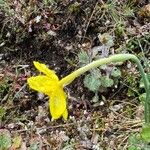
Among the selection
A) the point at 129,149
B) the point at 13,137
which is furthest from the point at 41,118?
the point at 129,149

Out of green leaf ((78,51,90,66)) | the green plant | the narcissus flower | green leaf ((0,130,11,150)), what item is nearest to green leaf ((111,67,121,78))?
the green plant

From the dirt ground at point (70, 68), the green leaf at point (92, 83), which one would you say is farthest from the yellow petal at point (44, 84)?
the green leaf at point (92, 83)

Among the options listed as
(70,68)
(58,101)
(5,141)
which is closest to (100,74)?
(70,68)

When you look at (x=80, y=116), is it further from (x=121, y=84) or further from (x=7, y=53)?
(x=7, y=53)

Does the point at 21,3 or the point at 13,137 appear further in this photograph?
the point at 21,3

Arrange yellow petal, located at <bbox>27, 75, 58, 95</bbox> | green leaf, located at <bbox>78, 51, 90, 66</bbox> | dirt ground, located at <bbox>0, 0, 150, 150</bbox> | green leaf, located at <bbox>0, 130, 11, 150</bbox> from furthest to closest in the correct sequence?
1. green leaf, located at <bbox>78, 51, 90, 66</bbox>
2. dirt ground, located at <bbox>0, 0, 150, 150</bbox>
3. green leaf, located at <bbox>0, 130, 11, 150</bbox>
4. yellow petal, located at <bbox>27, 75, 58, 95</bbox>

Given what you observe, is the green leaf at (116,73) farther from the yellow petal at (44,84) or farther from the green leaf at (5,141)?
the yellow petal at (44,84)

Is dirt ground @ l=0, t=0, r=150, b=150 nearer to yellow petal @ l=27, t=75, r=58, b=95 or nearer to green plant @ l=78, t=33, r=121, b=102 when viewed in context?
green plant @ l=78, t=33, r=121, b=102
